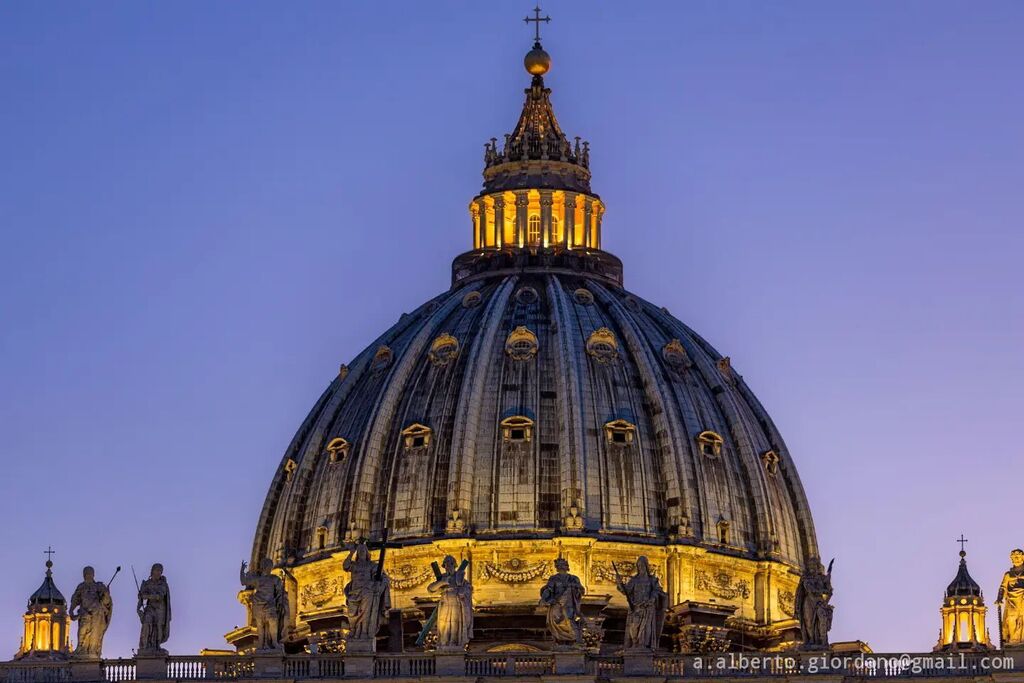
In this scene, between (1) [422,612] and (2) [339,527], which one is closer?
(1) [422,612]

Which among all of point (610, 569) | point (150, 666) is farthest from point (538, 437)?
point (150, 666)

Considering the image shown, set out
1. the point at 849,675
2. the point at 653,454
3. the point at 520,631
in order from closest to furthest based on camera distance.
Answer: the point at 849,675, the point at 520,631, the point at 653,454

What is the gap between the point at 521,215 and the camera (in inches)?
6220

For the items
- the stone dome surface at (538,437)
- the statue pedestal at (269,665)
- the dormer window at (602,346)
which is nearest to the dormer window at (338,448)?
the stone dome surface at (538,437)

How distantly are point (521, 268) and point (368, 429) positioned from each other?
30.6 feet

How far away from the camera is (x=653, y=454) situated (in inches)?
5940

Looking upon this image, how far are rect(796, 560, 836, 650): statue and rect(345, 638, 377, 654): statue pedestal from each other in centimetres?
1197

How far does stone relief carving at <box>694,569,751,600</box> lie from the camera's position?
483ft

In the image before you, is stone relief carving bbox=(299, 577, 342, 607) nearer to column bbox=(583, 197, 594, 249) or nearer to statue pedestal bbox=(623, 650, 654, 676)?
column bbox=(583, 197, 594, 249)

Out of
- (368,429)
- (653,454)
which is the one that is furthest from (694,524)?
(368,429)

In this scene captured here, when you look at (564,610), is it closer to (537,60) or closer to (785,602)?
(785,602)

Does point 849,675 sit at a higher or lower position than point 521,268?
lower

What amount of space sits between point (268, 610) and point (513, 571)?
91.1 ft

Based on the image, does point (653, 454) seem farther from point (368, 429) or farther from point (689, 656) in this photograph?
point (689, 656)
